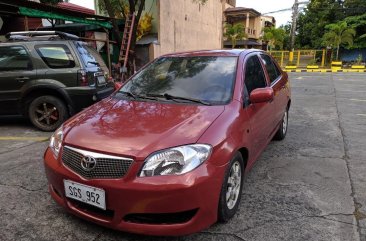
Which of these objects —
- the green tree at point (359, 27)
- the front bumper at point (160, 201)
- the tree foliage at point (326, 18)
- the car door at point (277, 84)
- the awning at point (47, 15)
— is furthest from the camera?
the tree foliage at point (326, 18)

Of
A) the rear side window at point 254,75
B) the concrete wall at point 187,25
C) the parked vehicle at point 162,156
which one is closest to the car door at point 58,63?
the parked vehicle at point 162,156

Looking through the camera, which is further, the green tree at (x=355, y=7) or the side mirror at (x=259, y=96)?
the green tree at (x=355, y=7)

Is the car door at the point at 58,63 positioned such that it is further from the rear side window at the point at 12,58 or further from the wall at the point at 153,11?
the wall at the point at 153,11

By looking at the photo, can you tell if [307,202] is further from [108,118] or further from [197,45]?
[197,45]

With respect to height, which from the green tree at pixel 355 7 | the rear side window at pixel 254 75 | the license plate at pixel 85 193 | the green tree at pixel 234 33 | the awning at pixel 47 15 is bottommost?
the license plate at pixel 85 193

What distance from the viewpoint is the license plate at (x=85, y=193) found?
2.59 m

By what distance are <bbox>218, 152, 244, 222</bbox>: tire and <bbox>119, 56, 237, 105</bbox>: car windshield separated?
66cm

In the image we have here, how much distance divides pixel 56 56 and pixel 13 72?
869mm

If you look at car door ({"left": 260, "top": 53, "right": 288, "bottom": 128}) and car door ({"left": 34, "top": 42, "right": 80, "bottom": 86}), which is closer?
car door ({"left": 260, "top": 53, "right": 288, "bottom": 128})

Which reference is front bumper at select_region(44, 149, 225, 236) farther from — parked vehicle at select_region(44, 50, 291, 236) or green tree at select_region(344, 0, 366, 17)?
green tree at select_region(344, 0, 366, 17)

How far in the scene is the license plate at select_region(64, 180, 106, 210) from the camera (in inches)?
102

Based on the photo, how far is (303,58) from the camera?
111 ft

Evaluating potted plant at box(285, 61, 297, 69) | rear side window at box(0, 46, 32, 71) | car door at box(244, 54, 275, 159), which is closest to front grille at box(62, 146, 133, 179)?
car door at box(244, 54, 275, 159)

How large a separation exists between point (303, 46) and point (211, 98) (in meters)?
43.9
